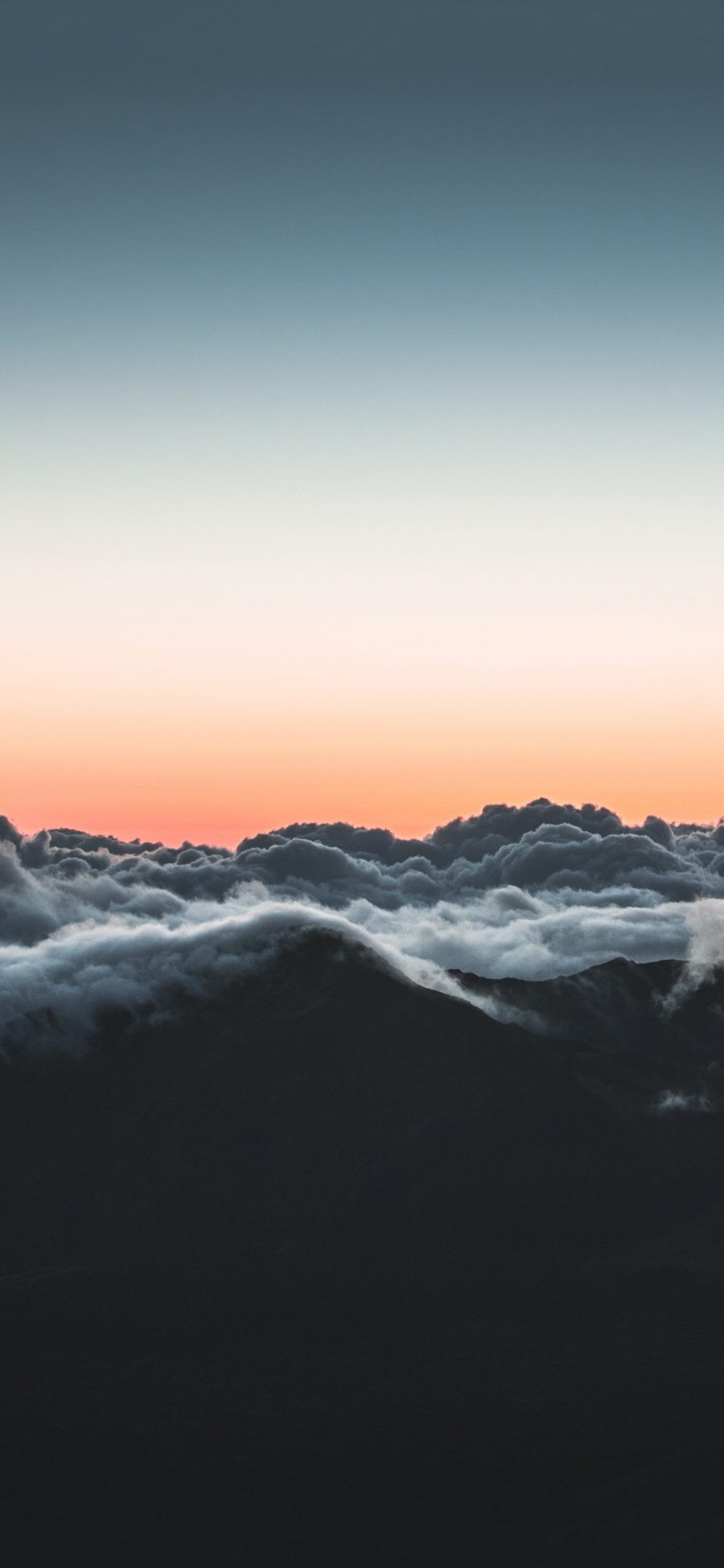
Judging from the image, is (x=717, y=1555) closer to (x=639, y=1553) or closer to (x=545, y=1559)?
(x=639, y=1553)

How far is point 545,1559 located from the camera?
196 m

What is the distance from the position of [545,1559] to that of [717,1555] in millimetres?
28739

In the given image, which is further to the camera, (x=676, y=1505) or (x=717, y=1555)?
(x=676, y=1505)

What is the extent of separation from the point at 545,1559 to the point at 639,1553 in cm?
1853

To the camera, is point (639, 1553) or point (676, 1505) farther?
point (676, 1505)

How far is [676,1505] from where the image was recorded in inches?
7825

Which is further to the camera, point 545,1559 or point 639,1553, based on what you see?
point 545,1559

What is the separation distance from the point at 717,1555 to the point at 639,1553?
10.8 meters

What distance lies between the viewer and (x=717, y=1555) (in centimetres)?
17875

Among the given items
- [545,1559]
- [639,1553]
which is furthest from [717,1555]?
[545,1559]

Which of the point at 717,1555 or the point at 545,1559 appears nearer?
the point at 717,1555

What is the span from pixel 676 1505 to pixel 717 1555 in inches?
804
